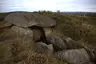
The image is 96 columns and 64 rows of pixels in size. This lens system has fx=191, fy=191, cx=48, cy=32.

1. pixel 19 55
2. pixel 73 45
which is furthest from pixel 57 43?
pixel 19 55

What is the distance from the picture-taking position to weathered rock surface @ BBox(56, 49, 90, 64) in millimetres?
3438

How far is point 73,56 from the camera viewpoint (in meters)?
3.50

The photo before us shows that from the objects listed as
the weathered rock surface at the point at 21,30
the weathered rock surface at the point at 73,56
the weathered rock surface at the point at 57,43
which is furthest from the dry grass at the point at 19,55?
the weathered rock surface at the point at 57,43

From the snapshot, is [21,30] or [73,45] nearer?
[21,30]

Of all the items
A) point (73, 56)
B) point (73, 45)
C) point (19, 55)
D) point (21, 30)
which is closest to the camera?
point (19, 55)

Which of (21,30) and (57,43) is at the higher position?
(21,30)

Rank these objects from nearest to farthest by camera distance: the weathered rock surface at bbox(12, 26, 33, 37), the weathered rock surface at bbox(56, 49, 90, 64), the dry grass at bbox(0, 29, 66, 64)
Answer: the dry grass at bbox(0, 29, 66, 64) → the weathered rock surface at bbox(56, 49, 90, 64) → the weathered rock surface at bbox(12, 26, 33, 37)

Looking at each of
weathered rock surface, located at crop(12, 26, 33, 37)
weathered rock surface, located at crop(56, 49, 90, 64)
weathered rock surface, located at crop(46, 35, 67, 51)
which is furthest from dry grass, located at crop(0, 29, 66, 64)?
weathered rock surface, located at crop(46, 35, 67, 51)

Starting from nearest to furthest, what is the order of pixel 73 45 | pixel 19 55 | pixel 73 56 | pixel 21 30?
pixel 19 55
pixel 73 56
pixel 21 30
pixel 73 45

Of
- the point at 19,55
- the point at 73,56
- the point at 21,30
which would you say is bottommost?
the point at 73,56

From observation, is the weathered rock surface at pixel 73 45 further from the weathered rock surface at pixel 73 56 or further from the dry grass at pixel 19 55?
the dry grass at pixel 19 55

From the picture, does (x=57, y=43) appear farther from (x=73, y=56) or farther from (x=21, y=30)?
Answer: (x=21, y=30)

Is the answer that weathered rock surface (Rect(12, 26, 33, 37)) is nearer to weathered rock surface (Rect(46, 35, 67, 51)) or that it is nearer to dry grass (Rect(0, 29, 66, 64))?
weathered rock surface (Rect(46, 35, 67, 51))

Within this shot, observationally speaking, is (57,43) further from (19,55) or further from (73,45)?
(19,55)
